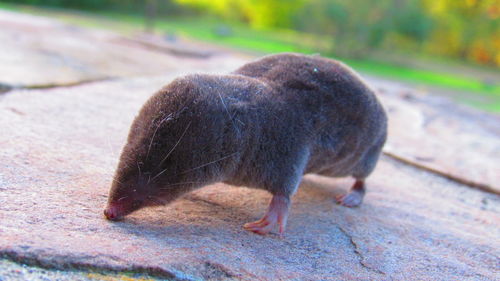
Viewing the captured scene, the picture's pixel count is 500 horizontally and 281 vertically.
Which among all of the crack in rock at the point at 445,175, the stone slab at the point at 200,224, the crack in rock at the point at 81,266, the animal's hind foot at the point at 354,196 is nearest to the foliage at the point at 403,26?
the crack in rock at the point at 445,175

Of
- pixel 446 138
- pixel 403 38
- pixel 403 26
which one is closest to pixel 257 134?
pixel 446 138

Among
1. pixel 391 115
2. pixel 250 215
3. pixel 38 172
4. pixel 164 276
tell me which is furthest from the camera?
pixel 391 115

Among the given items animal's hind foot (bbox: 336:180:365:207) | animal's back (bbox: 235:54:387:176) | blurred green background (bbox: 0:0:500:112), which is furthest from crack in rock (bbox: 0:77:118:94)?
blurred green background (bbox: 0:0:500:112)

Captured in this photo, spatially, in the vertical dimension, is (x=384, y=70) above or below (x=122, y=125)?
below

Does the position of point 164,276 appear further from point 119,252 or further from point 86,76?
point 86,76

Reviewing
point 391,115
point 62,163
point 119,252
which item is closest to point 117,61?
point 391,115

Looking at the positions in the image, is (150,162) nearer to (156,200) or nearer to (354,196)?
(156,200)
